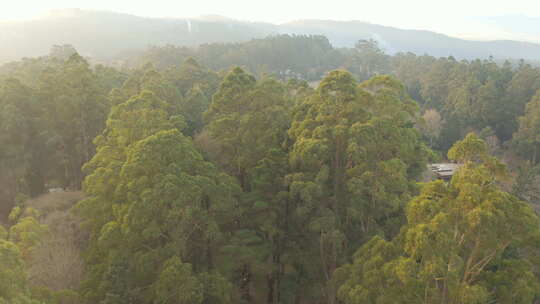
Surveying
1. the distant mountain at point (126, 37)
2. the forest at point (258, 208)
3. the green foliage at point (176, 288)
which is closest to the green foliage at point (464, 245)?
the forest at point (258, 208)

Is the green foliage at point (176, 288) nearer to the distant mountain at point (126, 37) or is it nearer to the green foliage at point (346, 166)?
the green foliage at point (346, 166)

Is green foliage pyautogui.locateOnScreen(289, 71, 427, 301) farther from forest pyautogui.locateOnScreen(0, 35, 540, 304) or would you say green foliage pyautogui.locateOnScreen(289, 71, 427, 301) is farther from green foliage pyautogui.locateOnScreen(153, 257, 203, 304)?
green foliage pyautogui.locateOnScreen(153, 257, 203, 304)

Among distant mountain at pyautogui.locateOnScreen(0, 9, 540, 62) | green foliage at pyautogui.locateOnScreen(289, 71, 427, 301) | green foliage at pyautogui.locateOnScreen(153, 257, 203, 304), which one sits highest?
distant mountain at pyautogui.locateOnScreen(0, 9, 540, 62)

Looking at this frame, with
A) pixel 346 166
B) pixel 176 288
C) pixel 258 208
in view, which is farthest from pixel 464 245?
pixel 258 208

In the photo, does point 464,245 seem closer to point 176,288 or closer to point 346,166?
point 346,166

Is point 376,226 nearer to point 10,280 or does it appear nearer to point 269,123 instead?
point 269,123

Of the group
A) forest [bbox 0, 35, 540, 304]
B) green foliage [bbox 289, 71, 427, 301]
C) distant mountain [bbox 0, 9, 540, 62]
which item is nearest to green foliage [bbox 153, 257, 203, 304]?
forest [bbox 0, 35, 540, 304]

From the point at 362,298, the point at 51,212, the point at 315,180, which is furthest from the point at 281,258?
the point at 51,212

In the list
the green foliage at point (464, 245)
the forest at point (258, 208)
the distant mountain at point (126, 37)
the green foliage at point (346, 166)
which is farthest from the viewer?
the distant mountain at point (126, 37)
